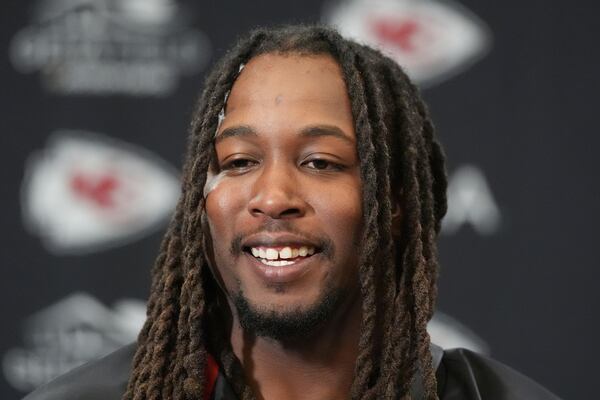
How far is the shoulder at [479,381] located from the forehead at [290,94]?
459 millimetres

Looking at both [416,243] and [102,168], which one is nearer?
[416,243]

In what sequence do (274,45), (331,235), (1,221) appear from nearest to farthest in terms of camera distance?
(331,235), (274,45), (1,221)

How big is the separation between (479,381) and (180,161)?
2.96ft

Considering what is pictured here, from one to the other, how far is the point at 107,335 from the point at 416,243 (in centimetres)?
94

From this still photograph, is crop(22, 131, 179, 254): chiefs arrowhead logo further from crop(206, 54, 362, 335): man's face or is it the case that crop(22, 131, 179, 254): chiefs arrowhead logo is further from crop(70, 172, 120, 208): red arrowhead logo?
crop(206, 54, 362, 335): man's face

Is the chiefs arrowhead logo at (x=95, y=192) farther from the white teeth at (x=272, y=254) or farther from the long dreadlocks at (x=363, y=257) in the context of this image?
the white teeth at (x=272, y=254)

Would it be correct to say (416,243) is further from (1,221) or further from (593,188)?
(1,221)

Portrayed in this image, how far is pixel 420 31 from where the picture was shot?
214cm

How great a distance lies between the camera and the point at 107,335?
6.87 feet

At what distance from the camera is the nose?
1301 millimetres

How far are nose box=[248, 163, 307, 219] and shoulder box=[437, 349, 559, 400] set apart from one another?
0.41m

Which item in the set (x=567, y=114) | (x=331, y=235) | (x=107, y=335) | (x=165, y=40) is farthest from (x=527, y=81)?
(x=107, y=335)

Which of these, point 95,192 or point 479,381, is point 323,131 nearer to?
point 479,381

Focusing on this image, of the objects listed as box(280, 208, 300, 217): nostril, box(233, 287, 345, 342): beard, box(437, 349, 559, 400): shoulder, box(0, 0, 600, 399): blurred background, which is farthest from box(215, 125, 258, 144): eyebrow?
box(0, 0, 600, 399): blurred background
